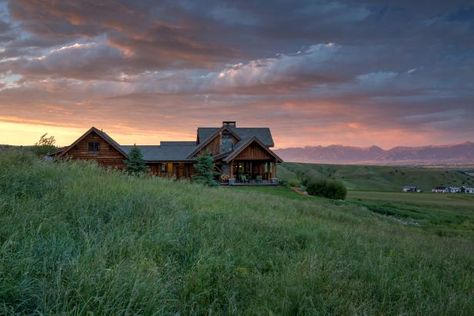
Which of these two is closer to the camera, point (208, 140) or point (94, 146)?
point (94, 146)

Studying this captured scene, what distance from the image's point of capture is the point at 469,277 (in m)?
7.00

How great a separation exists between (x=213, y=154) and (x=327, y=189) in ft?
45.9

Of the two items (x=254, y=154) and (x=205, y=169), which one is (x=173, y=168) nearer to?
(x=254, y=154)

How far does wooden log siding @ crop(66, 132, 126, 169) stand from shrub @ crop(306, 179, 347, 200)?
19908 mm

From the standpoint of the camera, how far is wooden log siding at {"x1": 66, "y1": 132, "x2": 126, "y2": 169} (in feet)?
124

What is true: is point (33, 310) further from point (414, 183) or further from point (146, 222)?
point (414, 183)

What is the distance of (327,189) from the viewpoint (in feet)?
113

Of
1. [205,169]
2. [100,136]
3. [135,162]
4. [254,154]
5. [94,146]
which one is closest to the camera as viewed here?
[205,169]

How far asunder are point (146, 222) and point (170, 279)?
2.29m

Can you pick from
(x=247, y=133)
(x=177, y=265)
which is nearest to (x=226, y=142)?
(x=247, y=133)

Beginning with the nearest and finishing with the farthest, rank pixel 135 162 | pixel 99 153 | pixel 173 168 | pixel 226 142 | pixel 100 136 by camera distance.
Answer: pixel 135 162, pixel 100 136, pixel 99 153, pixel 226 142, pixel 173 168

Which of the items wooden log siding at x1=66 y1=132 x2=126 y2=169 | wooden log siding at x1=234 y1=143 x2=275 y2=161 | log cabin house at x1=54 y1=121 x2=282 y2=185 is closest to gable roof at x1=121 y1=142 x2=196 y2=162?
log cabin house at x1=54 y1=121 x2=282 y2=185

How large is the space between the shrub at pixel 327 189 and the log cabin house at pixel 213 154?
5.60 meters

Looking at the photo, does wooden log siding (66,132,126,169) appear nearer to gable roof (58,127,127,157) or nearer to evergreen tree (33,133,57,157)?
gable roof (58,127,127,157)
